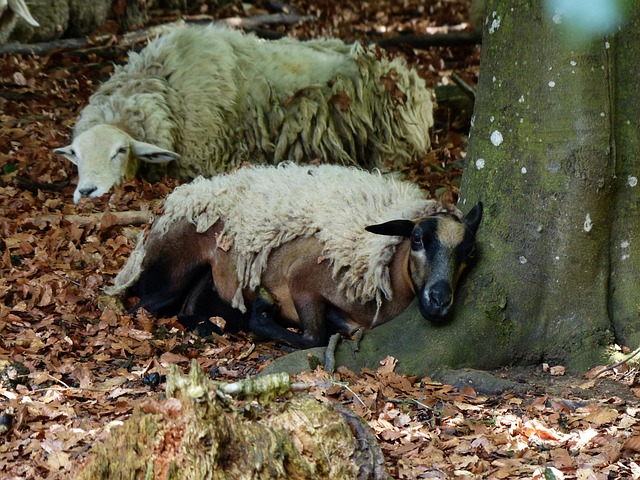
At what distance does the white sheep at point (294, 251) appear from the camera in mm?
6074

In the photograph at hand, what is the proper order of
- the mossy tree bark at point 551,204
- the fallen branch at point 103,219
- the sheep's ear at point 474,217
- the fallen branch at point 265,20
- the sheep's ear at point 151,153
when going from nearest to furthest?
the mossy tree bark at point 551,204 → the sheep's ear at point 474,217 → the fallen branch at point 103,219 → the sheep's ear at point 151,153 → the fallen branch at point 265,20

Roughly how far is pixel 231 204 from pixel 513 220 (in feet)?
7.59

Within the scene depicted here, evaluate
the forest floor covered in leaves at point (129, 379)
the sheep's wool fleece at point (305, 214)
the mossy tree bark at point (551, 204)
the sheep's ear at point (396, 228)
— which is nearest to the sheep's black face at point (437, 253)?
the sheep's ear at point (396, 228)

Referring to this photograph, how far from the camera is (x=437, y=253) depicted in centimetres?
565

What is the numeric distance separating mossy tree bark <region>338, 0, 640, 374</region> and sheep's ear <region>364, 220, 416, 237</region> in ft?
1.99

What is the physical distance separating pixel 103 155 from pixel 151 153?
489 mm

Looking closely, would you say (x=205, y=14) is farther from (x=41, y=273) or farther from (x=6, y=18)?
(x=41, y=273)

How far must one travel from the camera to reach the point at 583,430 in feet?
14.8

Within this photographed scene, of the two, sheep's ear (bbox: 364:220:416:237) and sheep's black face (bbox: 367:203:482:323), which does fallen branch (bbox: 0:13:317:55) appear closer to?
sheep's ear (bbox: 364:220:416:237)

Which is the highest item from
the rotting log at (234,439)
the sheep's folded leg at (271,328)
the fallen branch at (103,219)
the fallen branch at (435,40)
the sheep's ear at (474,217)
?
the fallen branch at (435,40)

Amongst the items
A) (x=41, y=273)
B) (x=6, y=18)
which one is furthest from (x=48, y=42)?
(x=41, y=273)

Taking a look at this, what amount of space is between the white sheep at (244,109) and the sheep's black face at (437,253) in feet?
12.8

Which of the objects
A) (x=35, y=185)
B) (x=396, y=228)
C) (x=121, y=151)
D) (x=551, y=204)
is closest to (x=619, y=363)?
(x=551, y=204)

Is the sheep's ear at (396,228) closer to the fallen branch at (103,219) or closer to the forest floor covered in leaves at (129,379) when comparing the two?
the forest floor covered in leaves at (129,379)
